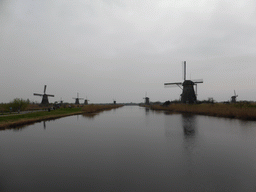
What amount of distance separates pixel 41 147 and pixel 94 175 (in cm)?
473

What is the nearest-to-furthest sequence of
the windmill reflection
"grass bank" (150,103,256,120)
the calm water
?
the calm water, the windmill reflection, "grass bank" (150,103,256,120)

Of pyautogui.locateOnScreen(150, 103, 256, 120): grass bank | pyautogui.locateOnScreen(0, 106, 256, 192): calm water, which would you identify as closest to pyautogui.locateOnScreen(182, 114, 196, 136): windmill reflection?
pyautogui.locateOnScreen(0, 106, 256, 192): calm water

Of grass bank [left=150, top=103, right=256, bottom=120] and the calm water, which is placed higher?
grass bank [left=150, top=103, right=256, bottom=120]

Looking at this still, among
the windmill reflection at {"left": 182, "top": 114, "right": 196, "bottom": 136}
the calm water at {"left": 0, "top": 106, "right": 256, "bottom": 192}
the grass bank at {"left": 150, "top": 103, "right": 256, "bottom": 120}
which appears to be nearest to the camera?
the calm water at {"left": 0, "top": 106, "right": 256, "bottom": 192}

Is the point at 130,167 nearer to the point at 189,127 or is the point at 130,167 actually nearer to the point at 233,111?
the point at 189,127

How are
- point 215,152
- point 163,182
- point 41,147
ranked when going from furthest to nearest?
point 41,147, point 215,152, point 163,182

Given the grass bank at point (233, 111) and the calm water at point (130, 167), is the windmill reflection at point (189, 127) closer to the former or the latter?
the calm water at point (130, 167)

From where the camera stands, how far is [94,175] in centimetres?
452

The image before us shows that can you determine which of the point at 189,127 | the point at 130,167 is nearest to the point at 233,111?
the point at 189,127

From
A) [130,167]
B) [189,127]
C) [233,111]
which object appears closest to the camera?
[130,167]

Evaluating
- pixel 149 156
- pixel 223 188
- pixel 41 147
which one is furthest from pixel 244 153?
pixel 41 147

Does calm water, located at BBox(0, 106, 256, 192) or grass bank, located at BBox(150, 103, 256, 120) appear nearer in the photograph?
calm water, located at BBox(0, 106, 256, 192)

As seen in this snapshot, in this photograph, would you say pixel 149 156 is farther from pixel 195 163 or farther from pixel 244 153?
pixel 244 153

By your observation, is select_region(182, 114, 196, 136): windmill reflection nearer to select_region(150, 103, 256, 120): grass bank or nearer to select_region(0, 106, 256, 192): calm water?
select_region(0, 106, 256, 192): calm water
